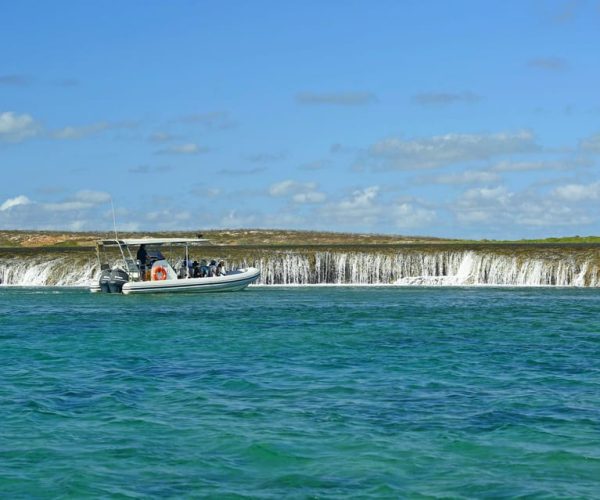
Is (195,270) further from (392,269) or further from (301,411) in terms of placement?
(301,411)

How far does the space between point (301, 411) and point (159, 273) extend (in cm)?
4381

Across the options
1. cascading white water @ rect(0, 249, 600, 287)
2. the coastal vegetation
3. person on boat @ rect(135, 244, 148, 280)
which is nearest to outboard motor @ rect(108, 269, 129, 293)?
person on boat @ rect(135, 244, 148, 280)

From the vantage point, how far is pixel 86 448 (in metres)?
15.0

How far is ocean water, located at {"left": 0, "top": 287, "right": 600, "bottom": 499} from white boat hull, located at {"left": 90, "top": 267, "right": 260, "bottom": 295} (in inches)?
912

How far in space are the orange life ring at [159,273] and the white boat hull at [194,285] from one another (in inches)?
29.9

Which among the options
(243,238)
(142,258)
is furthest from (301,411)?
(243,238)

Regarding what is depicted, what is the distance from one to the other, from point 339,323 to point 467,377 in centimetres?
1552

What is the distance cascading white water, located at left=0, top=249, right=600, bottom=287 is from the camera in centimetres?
6906

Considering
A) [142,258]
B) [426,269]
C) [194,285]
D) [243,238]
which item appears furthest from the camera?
[243,238]

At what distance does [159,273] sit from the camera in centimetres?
6075

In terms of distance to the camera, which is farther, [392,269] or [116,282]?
[392,269]

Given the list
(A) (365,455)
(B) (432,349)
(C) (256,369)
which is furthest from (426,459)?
(B) (432,349)

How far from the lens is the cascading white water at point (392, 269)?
227 feet

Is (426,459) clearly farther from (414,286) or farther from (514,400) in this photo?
(414,286)
